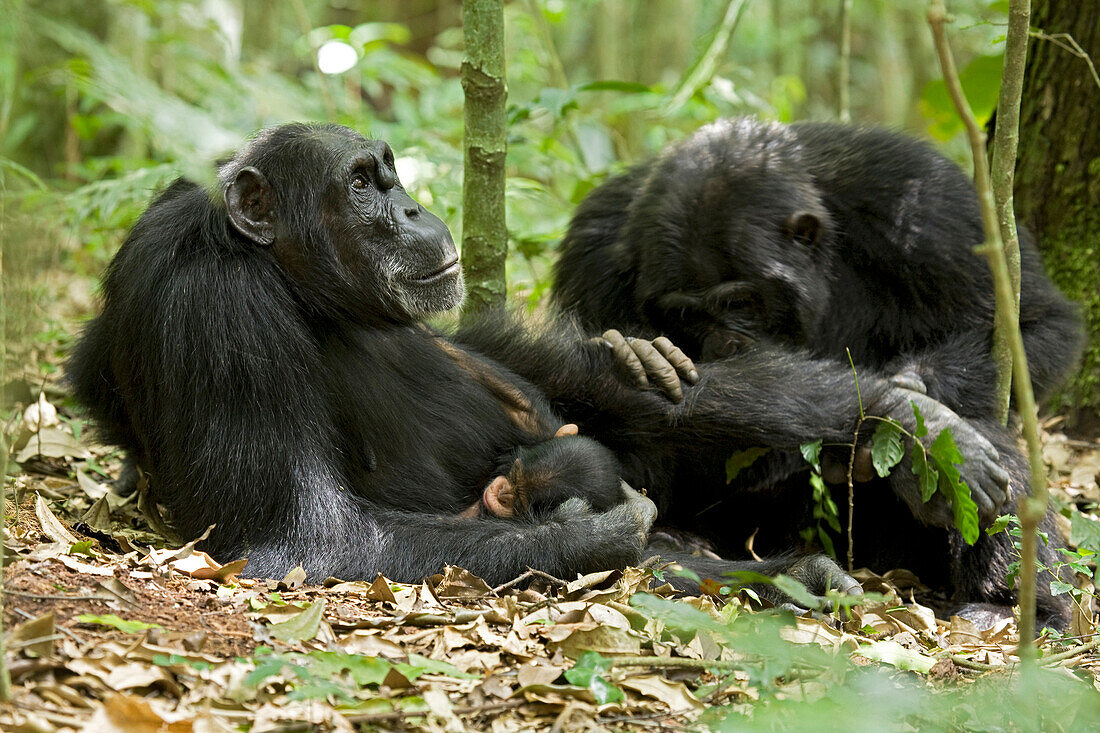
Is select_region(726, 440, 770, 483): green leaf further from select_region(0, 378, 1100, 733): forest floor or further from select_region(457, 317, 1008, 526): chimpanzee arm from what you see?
select_region(0, 378, 1100, 733): forest floor

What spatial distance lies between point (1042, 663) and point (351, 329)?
2.85 m

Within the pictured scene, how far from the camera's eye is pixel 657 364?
190 inches

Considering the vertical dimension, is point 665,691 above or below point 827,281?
below

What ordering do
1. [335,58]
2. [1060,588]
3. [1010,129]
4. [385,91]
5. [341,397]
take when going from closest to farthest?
[1060,588] < [341,397] < [1010,129] < [335,58] < [385,91]

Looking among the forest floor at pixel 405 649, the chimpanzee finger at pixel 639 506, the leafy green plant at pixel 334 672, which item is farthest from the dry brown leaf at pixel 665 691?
the chimpanzee finger at pixel 639 506

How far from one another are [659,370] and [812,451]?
0.80m

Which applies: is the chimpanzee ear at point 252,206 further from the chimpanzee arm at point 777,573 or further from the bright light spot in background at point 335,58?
the bright light spot in background at point 335,58

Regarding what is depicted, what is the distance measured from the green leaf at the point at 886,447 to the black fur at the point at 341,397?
0.49 ft

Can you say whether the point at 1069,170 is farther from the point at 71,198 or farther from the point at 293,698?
the point at 71,198

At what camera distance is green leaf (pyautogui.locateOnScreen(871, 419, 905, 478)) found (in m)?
4.41

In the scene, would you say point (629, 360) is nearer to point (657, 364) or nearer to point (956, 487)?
point (657, 364)

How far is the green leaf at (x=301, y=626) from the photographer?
2.96 metres

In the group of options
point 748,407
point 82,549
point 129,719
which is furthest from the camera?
point 748,407

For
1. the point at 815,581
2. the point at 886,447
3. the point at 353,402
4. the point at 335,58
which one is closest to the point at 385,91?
the point at 335,58
